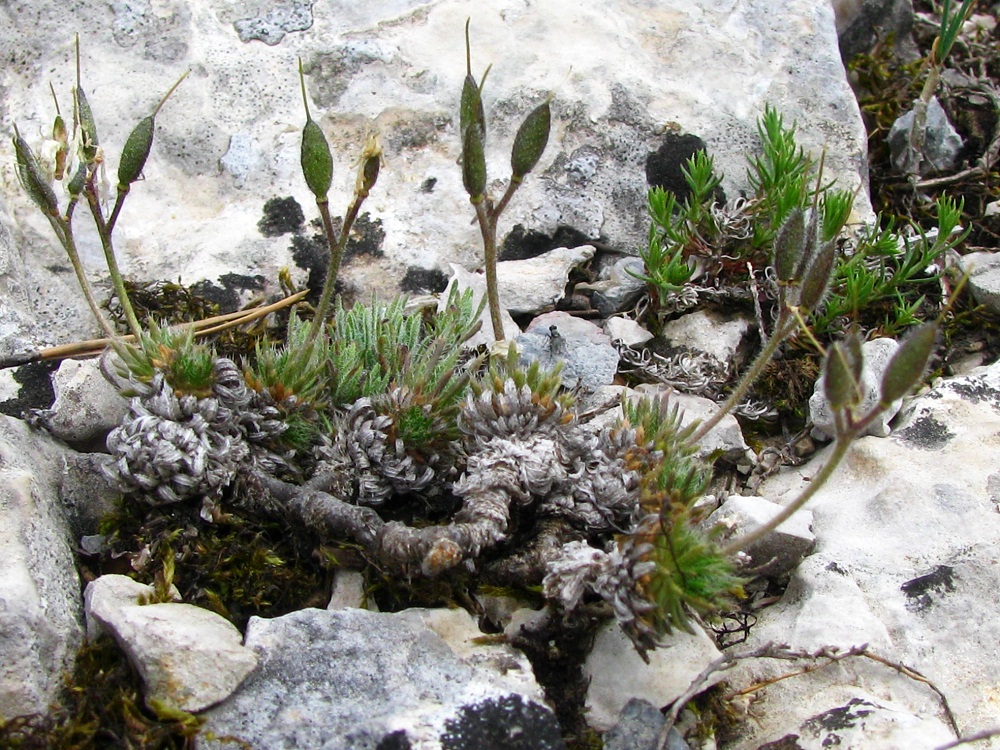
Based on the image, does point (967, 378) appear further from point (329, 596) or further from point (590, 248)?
point (329, 596)

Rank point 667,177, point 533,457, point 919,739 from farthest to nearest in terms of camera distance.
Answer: point 667,177 → point 533,457 → point 919,739

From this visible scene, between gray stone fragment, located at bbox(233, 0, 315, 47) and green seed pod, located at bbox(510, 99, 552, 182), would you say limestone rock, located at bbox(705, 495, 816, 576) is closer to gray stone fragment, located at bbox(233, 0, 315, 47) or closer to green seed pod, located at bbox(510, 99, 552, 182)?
green seed pod, located at bbox(510, 99, 552, 182)

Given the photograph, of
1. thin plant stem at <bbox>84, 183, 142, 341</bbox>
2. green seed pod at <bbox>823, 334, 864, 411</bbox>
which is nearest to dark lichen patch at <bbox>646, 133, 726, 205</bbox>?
green seed pod at <bbox>823, 334, 864, 411</bbox>

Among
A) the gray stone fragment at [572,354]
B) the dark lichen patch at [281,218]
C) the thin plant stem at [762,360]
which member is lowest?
the gray stone fragment at [572,354]

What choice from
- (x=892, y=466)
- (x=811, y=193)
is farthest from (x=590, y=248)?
(x=892, y=466)

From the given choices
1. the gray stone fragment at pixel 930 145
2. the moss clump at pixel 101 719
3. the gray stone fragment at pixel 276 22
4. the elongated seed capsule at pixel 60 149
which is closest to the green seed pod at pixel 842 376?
the moss clump at pixel 101 719

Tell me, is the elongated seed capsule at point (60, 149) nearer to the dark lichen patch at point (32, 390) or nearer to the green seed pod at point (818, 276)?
the dark lichen patch at point (32, 390)
